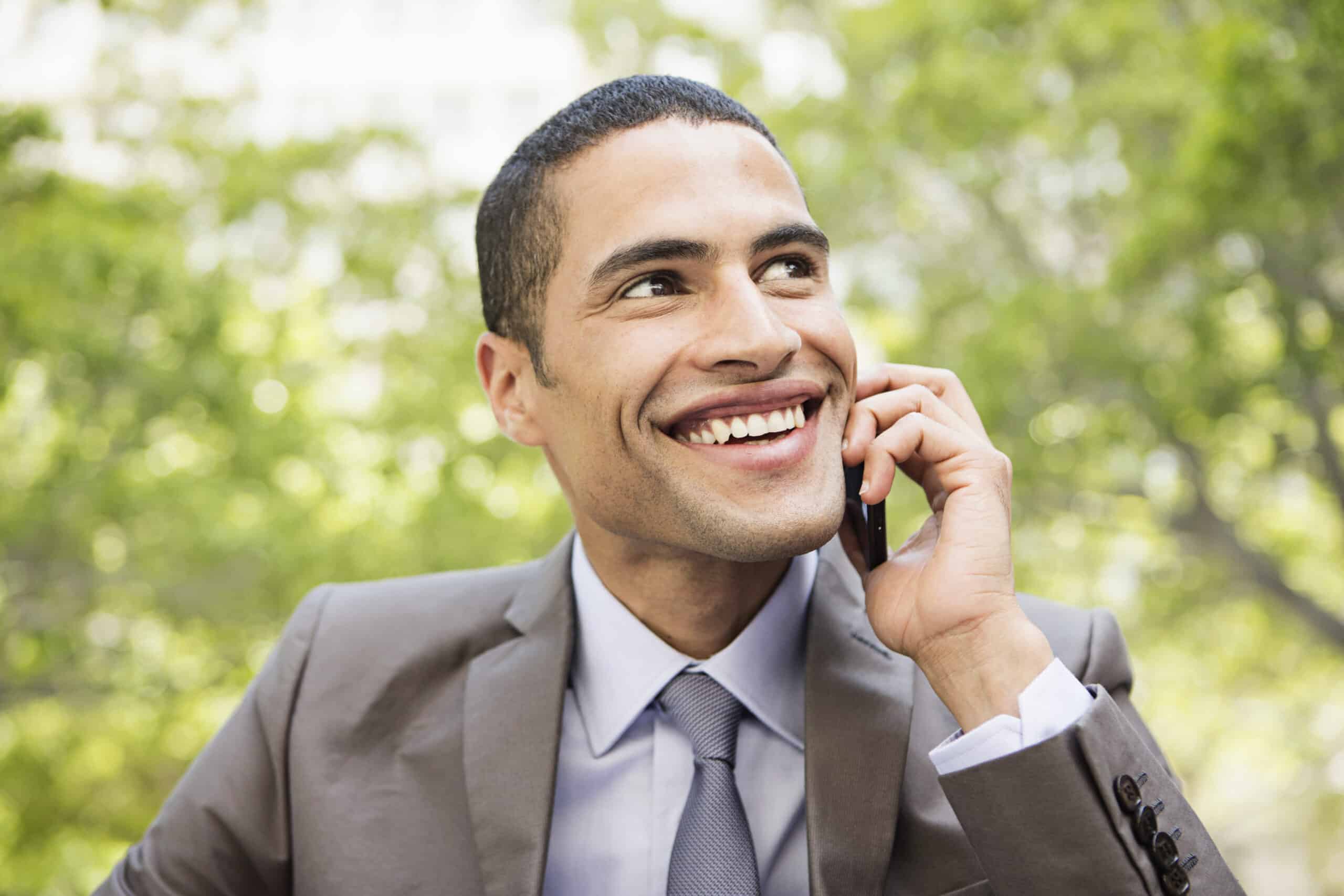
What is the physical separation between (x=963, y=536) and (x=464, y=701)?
3.00 ft

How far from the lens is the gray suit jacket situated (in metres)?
1.63

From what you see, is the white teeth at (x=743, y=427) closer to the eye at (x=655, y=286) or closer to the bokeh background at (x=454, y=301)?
the eye at (x=655, y=286)

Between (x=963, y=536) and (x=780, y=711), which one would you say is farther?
(x=780, y=711)

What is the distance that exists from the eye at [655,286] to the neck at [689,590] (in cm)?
43

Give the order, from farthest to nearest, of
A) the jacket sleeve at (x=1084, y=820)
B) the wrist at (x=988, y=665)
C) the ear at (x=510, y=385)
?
the ear at (x=510, y=385), the wrist at (x=988, y=665), the jacket sleeve at (x=1084, y=820)

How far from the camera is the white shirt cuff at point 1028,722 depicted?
1681mm

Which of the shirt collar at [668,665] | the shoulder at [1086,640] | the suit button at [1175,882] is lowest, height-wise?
the suit button at [1175,882]

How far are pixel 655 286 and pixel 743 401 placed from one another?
24 cm

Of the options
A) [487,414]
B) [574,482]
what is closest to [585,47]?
[487,414]

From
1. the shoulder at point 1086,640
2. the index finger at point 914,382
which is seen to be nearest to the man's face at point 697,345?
the index finger at point 914,382

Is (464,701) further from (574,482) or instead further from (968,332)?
(968,332)

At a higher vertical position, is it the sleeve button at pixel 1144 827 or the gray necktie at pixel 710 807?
the gray necktie at pixel 710 807

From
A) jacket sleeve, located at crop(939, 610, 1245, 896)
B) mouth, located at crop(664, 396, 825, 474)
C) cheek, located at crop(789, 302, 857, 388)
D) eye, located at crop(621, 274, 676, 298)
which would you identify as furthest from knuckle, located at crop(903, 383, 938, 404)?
jacket sleeve, located at crop(939, 610, 1245, 896)

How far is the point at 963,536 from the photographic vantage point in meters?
1.84
